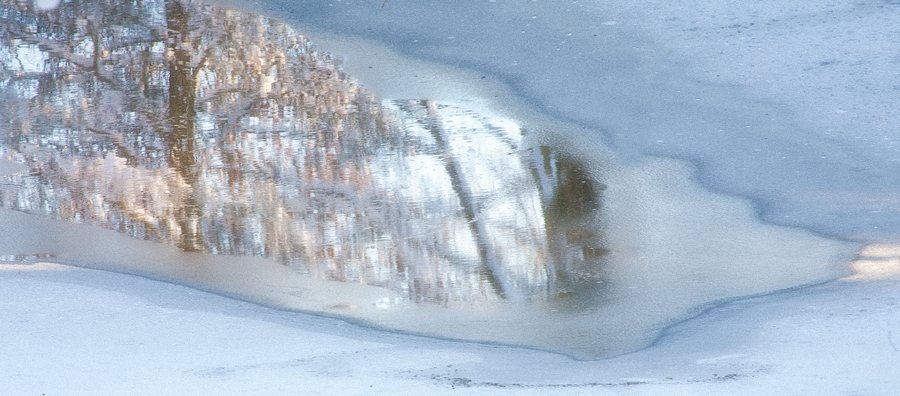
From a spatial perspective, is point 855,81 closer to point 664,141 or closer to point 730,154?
point 730,154

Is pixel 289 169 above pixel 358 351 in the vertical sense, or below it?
above

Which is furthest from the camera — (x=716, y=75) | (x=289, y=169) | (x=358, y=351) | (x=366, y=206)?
(x=716, y=75)

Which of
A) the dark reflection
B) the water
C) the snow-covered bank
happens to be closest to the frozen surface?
the water

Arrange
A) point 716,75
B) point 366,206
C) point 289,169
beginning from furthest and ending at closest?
point 716,75, point 289,169, point 366,206

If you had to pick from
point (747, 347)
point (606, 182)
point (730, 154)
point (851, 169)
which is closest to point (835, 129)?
point (851, 169)

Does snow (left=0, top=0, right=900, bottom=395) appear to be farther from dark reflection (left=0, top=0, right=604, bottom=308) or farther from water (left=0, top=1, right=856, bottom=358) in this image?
dark reflection (left=0, top=0, right=604, bottom=308)

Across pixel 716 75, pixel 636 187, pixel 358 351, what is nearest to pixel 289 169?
pixel 358 351

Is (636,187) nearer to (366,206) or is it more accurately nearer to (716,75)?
(716,75)

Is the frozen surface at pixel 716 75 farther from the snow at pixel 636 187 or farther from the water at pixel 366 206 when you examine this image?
the water at pixel 366 206
